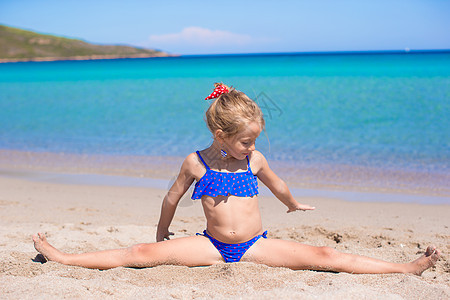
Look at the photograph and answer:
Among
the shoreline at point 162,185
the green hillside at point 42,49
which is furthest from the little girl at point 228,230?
the green hillside at point 42,49

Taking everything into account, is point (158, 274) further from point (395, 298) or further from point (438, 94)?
point (438, 94)

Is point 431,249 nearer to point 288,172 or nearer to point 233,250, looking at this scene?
point 233,250

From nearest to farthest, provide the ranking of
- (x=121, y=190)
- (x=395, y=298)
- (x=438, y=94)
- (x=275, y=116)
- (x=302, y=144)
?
(x=395, y=298) → (x=121, y=190) → (x=302, y=144) → (x=275, y=116) → (x=438, y=94)

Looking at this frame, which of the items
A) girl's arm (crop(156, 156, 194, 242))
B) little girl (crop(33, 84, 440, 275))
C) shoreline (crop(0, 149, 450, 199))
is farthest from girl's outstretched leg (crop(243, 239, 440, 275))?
shoreline (crop(0, 149, 450, 199))

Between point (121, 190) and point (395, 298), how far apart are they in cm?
389

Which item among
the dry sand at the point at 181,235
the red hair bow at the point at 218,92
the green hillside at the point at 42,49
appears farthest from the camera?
the green hillside at the point at 42,49

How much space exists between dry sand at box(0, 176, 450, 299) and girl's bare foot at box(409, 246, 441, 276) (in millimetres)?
61

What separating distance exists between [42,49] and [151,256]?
80.1 metres

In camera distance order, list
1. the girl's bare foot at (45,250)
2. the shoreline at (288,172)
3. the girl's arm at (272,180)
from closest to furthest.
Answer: the girl's bare foot at (45,250), the girl's arm at (272,180), the shoreline at (288,172)

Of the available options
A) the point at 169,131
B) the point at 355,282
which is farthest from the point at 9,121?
the point at 355,282

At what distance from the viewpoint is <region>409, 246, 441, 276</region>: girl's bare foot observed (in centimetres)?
275

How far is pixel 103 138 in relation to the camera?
9.56 m

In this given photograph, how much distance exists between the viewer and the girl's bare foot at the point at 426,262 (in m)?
2.75

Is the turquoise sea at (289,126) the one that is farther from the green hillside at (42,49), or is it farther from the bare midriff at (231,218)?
the green hillside at (42,49)
